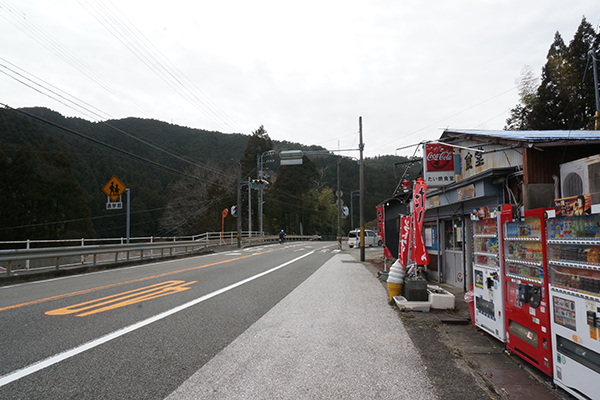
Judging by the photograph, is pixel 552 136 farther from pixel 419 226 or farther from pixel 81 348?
pixel 81 348

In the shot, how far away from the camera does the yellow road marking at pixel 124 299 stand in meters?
7.05

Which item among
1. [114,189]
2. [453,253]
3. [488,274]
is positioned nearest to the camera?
[488,274]

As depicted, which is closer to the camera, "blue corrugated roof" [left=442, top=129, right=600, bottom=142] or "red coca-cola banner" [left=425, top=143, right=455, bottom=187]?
"blue corrugated roof" [left=442, top=129, right=600, bottom=142]

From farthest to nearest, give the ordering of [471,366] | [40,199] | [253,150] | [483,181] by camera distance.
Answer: [253,150] < [40,199] < [483,181] < [471,366]

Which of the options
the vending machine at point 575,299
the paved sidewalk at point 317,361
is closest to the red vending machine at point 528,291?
the vending machine at point 575,299

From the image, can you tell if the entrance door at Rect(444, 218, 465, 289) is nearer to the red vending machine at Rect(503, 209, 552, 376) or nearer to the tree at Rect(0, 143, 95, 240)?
the red vending machine at Rect(503, 209, 552, 376)

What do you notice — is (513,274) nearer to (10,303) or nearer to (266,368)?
(266,368)

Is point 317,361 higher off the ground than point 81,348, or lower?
lower

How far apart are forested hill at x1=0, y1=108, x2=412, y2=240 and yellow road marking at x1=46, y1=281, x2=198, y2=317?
764 centimetres

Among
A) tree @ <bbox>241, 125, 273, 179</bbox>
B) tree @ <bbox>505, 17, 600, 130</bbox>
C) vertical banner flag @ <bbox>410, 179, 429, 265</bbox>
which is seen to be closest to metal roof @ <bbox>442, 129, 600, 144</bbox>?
vertical banner flag @ <bbox>410, 179, 429, 265</bbox>

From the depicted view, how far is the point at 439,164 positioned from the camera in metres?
11.8

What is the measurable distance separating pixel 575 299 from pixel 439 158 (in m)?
8.83

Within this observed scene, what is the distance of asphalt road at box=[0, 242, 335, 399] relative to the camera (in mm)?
3756

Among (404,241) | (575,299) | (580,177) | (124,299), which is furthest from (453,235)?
(124,299)
